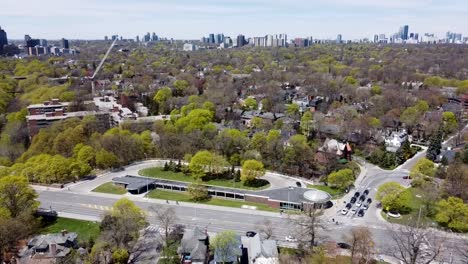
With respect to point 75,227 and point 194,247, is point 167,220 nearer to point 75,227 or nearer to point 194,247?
point 194,247

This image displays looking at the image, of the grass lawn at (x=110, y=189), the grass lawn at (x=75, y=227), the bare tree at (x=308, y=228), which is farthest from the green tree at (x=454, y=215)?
the grass lawn at (x=110, y=189)

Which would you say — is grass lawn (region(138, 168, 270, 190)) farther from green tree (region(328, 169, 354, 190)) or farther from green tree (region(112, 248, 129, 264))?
green tree (region(112, 248, 129, 264))

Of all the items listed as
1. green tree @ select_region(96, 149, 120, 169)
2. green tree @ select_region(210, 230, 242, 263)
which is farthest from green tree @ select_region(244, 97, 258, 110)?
green tree @ select_region(210, 230, 242, 263)

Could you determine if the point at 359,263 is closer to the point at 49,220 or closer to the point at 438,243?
the point at 438,243

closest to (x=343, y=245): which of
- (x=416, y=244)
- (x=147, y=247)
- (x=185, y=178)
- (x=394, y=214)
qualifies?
(x=416, y=244)

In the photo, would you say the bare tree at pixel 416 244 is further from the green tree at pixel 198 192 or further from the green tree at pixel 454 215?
the green tree at pixel 198 192
